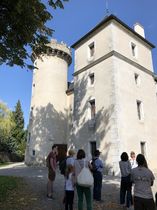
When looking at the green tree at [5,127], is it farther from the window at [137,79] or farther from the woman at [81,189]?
the woman at [81,189]

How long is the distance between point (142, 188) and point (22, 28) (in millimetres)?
6681

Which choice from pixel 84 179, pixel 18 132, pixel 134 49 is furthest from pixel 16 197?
pixel 18 132

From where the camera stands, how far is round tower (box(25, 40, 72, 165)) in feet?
80.4

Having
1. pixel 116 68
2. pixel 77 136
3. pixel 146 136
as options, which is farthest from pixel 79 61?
pixel 146 136

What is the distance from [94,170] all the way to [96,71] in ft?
44.5

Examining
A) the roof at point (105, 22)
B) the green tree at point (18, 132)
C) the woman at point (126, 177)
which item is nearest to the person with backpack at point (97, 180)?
the woman at point (126, 177)

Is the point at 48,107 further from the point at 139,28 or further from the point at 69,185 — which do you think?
the point at 69,185

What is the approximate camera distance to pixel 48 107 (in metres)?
25.7

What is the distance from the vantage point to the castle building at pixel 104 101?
17.9m

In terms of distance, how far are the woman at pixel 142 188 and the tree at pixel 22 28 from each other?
588 centimetres

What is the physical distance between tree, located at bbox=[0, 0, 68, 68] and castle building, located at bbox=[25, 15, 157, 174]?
26.8 ft

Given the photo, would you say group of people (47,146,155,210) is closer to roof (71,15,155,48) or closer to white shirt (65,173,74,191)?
white shirt (65,173,74,191)

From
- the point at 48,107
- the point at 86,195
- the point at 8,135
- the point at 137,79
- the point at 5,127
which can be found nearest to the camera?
the point at 86,195

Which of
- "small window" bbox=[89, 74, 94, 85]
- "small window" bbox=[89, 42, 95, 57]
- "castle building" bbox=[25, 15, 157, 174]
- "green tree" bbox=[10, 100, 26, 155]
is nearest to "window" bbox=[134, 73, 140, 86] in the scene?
"castle building" bbox=[25, 15, 157, 174]
